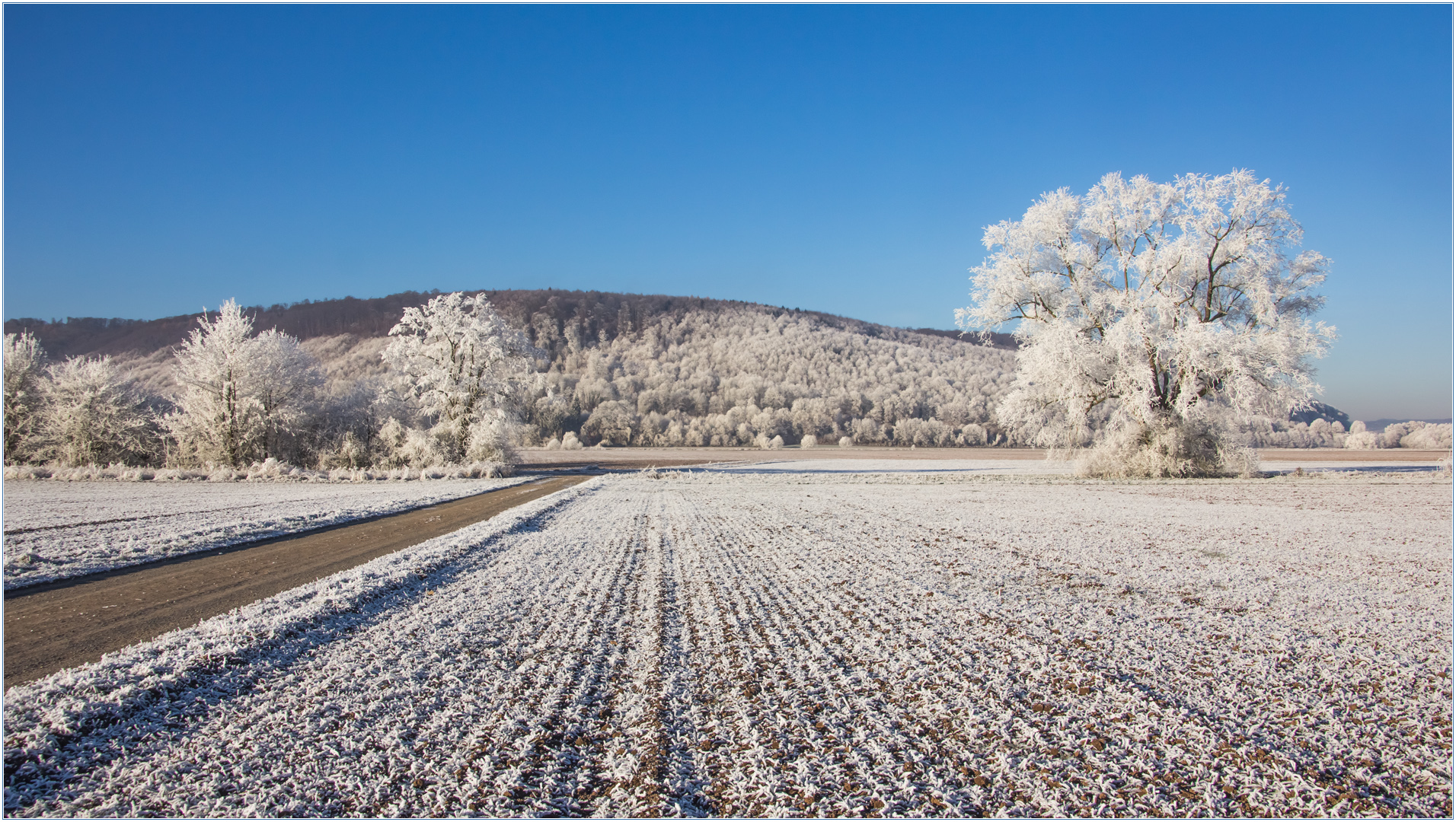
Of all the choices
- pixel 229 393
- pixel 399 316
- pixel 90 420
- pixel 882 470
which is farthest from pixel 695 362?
pixel 90 420

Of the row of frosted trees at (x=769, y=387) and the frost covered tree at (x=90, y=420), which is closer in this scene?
the frost covered tree at (x=90, y=420)

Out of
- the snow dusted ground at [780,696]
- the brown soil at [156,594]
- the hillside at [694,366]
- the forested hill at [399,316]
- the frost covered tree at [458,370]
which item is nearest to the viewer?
the snow dusted ground at [780,696]

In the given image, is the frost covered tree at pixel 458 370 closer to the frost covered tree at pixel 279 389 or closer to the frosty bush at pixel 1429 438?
the frost covered tree at pixel 279 389

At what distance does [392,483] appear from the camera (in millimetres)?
27656

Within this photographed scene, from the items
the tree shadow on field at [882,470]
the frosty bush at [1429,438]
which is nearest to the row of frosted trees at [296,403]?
the tree shadow on field at [882,470]

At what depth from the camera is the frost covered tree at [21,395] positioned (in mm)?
33062

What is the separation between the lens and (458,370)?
116 feet

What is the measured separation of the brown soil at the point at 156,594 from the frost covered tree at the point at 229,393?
27.9 metres

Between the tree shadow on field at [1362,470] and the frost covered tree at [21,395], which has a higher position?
the frost covered tree at [21,395]

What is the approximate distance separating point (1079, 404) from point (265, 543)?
2764 centimetres

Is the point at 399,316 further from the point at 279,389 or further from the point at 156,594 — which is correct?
the point at 156,594

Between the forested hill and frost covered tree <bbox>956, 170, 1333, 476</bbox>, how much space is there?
231ft

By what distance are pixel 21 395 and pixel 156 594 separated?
137 feet

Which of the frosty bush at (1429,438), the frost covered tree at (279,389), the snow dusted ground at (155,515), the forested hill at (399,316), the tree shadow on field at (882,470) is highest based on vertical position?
the forested hill at (399,316)
